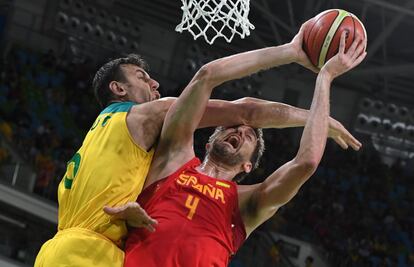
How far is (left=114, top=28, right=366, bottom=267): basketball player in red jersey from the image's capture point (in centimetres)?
304

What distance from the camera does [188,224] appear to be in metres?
3.09

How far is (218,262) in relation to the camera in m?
3.09

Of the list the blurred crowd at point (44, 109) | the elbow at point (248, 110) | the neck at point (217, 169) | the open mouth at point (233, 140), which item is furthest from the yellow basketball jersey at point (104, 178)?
the blurred crowd at point (44, 109)

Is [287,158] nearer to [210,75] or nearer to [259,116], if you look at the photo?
[259,116]

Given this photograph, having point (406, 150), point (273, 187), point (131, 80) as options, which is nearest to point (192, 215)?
point (273, 187)

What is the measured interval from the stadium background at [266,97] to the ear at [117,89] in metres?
5.28

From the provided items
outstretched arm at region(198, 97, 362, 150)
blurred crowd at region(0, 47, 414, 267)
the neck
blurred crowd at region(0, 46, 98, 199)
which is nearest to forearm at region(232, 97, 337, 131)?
outstretched arm at region(198, 97, 362, 150)

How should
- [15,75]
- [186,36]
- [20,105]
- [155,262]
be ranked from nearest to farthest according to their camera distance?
[155,262] → [20,105] → [15,75] → [186,36]

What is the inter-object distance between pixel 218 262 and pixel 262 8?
1106 cm

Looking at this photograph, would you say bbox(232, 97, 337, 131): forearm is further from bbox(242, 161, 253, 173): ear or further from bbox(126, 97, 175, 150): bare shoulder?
bbox(126, 97, 175, 150): bare shoulder

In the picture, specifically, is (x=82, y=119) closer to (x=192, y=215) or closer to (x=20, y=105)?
(x=20, y=105)

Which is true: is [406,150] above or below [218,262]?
below

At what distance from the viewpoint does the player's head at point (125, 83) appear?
345 centimetres

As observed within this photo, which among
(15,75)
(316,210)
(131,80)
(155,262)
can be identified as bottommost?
(316,210)
